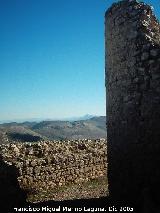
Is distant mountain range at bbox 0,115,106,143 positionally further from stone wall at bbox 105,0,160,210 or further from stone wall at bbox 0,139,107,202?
stone wall at bbox 105,0,160,210

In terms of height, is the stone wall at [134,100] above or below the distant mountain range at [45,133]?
above

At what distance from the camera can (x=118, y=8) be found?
953cm

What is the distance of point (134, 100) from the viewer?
350 inches

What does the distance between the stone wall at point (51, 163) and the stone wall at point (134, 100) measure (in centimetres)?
616

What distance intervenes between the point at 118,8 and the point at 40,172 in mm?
9590

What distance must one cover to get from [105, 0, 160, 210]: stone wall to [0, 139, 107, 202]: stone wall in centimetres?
616

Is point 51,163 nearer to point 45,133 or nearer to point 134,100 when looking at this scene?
point 134,100

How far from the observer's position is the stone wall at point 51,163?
52.7ft

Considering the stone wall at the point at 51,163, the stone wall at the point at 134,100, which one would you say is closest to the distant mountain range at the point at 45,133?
the stone wall at the point at 51,163

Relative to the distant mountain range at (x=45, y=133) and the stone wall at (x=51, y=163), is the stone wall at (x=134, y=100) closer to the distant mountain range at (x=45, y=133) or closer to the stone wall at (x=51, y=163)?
the stone wall at (x=51, y=163)

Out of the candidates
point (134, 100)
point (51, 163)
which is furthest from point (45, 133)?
point (134, 100)

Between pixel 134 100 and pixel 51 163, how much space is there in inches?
370

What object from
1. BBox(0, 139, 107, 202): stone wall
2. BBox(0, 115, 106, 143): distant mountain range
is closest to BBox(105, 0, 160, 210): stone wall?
BBox(0, 139, 107, 202): stone wall

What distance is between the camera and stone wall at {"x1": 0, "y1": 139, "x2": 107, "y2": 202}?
16078 millimetres
